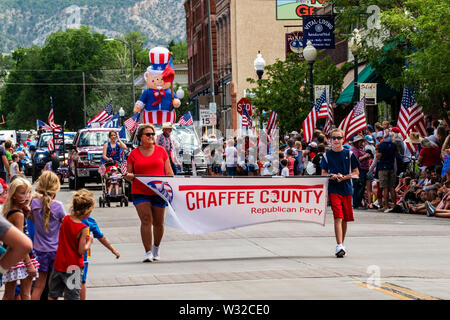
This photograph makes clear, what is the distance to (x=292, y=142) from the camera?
89.6 ft

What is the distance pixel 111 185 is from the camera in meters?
25.9

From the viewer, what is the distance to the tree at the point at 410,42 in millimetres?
22953

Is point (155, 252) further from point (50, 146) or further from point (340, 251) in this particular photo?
point (50, 146)

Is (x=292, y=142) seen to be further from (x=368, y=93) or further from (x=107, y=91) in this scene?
(x=107, y=91)

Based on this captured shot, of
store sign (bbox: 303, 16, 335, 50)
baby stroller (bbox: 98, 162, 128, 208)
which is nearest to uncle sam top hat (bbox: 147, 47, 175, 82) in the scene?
baby stroller (bbox: 98, 162, 128, 208)

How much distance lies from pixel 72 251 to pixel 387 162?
15041mm

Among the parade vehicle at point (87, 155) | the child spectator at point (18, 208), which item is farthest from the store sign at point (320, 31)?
the child spectator at point (18, 208)

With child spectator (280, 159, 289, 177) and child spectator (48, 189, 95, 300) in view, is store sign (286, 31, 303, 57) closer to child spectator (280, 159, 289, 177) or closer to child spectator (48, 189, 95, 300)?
child spectator (280, 159, 289, 177)

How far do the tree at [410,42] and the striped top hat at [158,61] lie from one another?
19.2ft

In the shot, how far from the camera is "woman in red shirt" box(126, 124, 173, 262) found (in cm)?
1345

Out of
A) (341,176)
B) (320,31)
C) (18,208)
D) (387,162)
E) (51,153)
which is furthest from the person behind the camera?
(51,153)

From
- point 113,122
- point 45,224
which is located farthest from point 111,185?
point 113,122

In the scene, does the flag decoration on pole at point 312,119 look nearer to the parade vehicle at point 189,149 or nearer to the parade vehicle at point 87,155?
the parade vehicle at point 189,149
